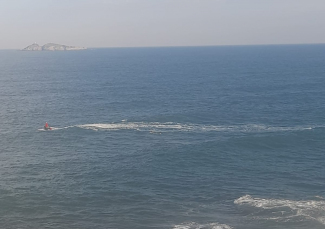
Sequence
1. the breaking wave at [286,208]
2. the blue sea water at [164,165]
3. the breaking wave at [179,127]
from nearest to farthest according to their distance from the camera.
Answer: the breaking wave at [286,208] → the blue sea water at [164,165] → the breaking wave at [179,127]

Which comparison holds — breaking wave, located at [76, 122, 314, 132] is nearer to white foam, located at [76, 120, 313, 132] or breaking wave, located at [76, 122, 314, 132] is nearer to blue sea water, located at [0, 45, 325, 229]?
white foam, located at [76, 120, 313, 132]

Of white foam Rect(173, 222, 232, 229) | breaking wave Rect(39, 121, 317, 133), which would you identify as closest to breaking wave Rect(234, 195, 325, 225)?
white foam Rect(173, 222, 232, 229)

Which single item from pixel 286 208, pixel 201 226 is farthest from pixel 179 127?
pixel 201 226

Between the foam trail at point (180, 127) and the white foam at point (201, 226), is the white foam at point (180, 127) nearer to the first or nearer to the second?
the foam trail at point (180, 127)

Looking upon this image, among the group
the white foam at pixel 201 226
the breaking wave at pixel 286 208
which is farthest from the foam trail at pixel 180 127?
the white foam at pixel 201 226

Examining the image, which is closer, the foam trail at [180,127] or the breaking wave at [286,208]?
the breaking wave at [286,208]

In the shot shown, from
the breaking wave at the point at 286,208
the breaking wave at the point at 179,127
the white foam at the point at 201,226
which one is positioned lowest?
the white foam at the point at 201,226

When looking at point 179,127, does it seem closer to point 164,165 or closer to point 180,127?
point 180,127

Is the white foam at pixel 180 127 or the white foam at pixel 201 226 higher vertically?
the white foam at pixel 180 127
